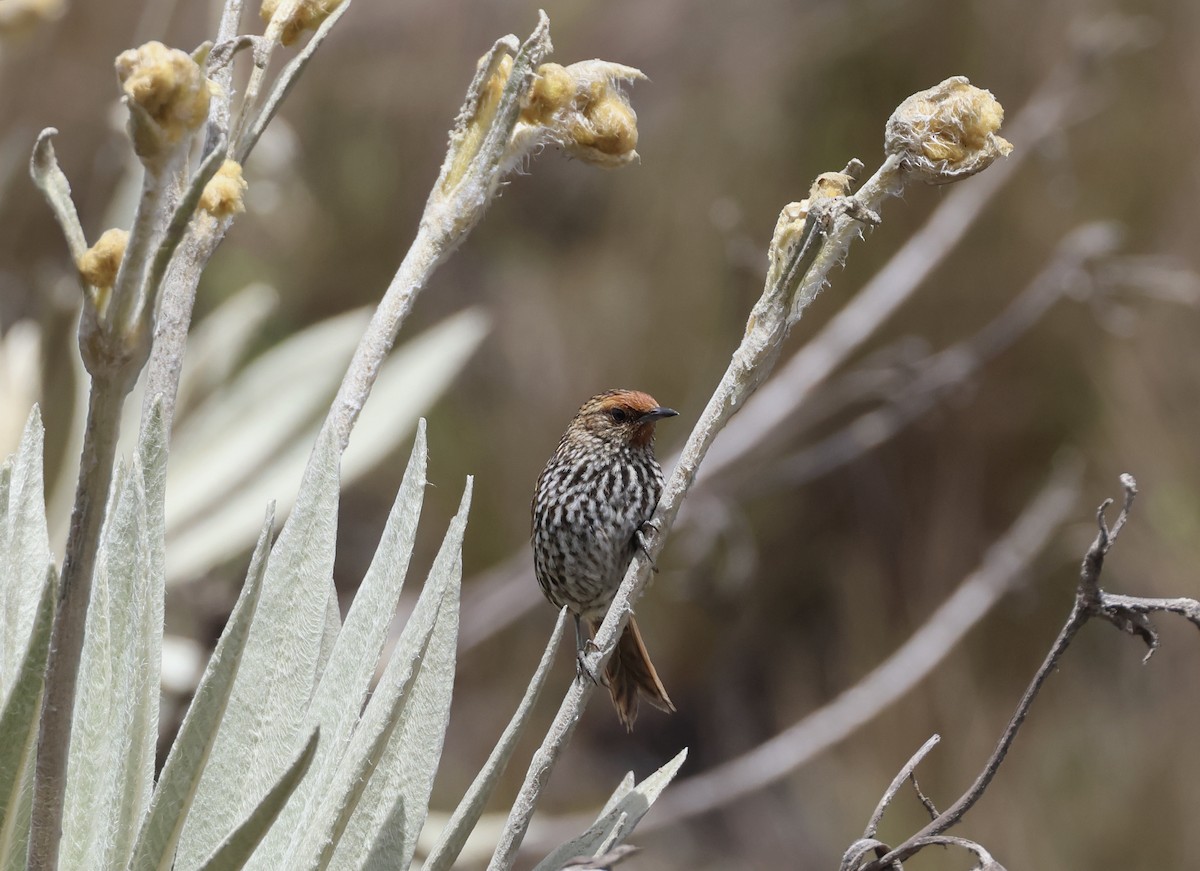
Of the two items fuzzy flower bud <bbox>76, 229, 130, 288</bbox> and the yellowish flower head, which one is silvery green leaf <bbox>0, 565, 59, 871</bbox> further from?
the yellowish flower head

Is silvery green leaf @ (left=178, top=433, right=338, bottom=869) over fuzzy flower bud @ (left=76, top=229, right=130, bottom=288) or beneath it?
beneath

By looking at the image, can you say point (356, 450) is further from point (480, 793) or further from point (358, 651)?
point (480, 793)

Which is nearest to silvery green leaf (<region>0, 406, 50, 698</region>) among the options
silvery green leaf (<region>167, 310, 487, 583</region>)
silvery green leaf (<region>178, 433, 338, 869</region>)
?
silvery green leaf (<region>178, 433, 338, 869</region>)

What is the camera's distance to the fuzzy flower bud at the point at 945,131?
0.82 m

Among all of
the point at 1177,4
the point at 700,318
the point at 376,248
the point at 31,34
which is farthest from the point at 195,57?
the point at 1177,4

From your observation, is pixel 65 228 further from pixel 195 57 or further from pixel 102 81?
pixel 102 81

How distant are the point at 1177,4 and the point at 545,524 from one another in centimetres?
441

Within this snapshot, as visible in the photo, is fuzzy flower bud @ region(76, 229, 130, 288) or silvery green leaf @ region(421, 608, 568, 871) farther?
silvery green leaf @ region(421, 608, 568, 871)

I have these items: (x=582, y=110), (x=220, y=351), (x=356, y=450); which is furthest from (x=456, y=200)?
(x=220, y=351)

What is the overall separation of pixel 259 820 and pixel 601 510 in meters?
1.44

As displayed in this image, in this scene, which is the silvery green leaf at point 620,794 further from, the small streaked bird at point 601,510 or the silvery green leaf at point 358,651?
the small streaked bird at point 601,510

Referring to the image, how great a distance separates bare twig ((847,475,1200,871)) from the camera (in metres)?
Answer: 0.84

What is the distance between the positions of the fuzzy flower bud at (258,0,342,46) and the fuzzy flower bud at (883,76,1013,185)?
461mm

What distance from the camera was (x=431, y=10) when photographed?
6996 millimetres
